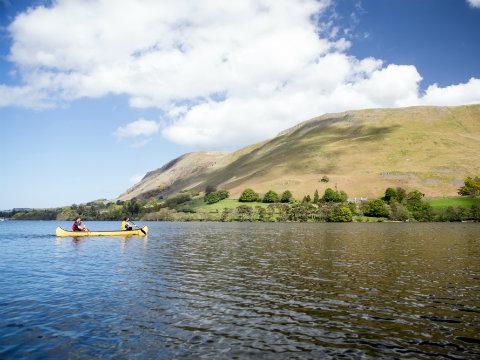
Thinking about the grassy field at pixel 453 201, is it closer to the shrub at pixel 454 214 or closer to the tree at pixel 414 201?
the tree at pixel 414 201

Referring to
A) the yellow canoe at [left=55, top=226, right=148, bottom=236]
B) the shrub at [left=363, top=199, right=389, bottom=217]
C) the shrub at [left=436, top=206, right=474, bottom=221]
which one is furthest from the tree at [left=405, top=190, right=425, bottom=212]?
the yellow canoe at [left=55, top=226, right=148, bottom=236]

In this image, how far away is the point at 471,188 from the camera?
18125 cm

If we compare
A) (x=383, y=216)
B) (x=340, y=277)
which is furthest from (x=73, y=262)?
(x=383, y=216)

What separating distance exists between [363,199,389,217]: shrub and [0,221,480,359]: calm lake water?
404 ft

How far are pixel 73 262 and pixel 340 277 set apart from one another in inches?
1141

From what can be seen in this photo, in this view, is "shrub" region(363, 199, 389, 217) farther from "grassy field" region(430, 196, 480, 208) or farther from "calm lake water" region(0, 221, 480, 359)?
"calm lake water" region(0, 221, 480, 359)

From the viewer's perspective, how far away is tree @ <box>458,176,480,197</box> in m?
180

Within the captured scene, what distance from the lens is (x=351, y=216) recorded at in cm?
15775

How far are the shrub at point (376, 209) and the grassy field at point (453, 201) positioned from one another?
21465mm

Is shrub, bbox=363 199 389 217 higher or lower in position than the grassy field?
lower

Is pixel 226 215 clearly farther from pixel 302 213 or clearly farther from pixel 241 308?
pixel 241 308

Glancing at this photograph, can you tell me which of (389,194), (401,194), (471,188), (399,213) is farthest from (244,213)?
(471,188)

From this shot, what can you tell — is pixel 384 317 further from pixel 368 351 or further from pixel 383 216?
pixel 383 216

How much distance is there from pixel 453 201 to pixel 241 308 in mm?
171996
